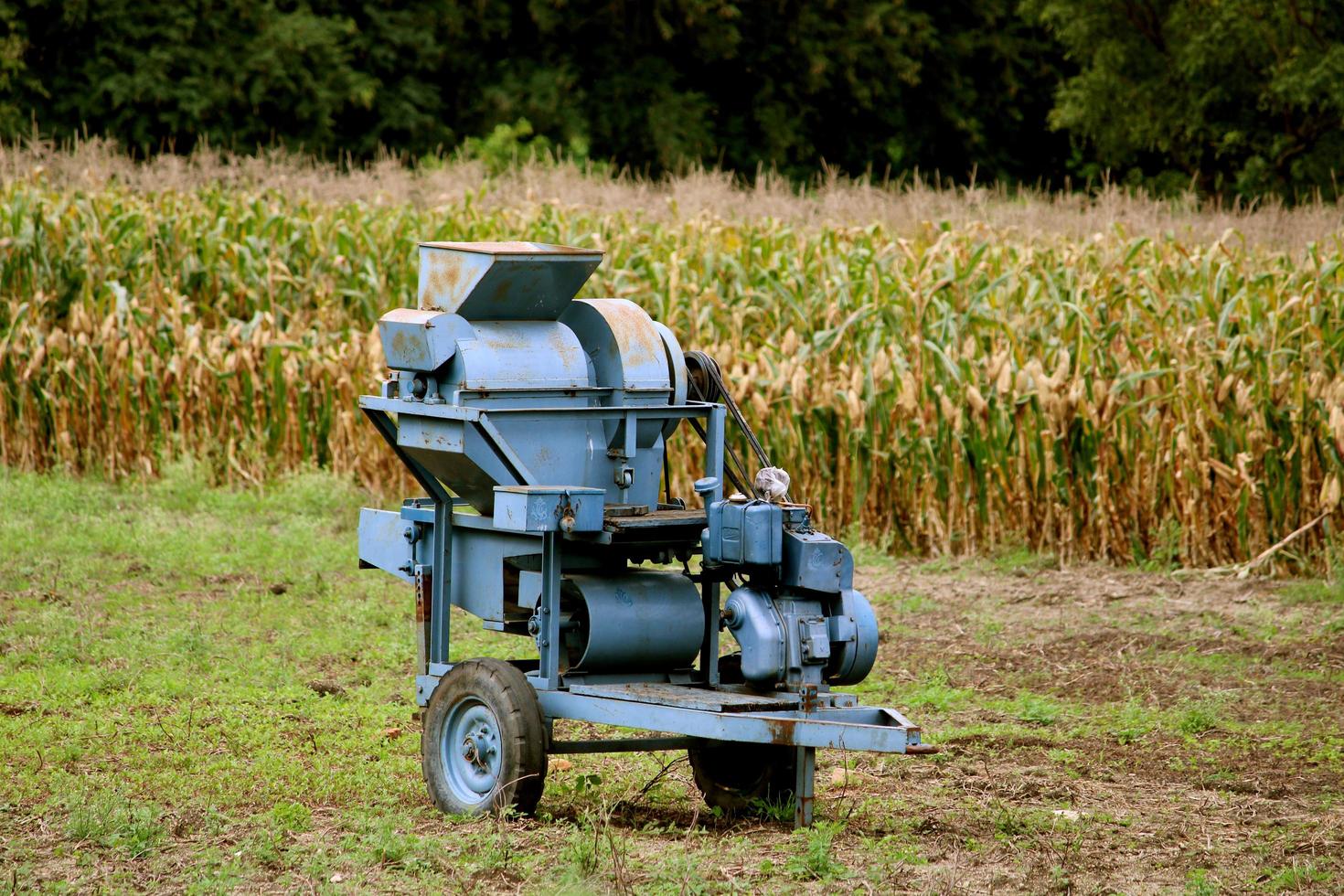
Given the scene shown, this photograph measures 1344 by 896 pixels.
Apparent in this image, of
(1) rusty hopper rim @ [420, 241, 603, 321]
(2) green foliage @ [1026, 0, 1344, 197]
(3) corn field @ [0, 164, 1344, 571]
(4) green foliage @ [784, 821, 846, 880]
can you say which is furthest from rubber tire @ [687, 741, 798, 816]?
(2) green foliage @ [1026, 0, 1344, 197]

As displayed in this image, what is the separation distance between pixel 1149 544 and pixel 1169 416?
0.77 metres

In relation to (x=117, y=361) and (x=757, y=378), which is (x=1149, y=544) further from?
(x=117, y=361)

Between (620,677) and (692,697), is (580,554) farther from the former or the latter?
(692,697)

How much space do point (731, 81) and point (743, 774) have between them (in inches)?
1207

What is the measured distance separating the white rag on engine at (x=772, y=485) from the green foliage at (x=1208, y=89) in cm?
2328

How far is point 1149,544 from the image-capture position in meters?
10.1

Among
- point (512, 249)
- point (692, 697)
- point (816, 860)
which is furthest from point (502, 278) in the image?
point (816, 860)

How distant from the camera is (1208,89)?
28891 millimetres

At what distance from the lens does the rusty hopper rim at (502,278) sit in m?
5.40

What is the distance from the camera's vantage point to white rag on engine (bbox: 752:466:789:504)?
542 centimetres

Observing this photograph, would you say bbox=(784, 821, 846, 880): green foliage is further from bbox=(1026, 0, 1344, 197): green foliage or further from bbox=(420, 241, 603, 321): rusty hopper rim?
bbox=(1026, 0, 1344, 197): green foliage

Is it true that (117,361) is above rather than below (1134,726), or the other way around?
above

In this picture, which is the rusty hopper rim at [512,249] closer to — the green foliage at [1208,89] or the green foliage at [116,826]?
the green foliage at [116,826]

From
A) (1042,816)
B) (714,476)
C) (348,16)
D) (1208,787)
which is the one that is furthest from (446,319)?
(348,16)
